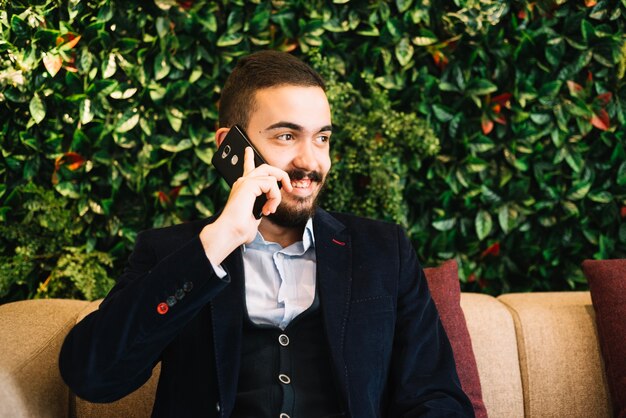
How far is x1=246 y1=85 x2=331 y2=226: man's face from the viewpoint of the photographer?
1.46 metres

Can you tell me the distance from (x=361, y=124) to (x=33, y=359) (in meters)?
1.28

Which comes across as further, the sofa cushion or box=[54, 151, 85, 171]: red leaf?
box=[54, 151, 85, 171]: red leaf

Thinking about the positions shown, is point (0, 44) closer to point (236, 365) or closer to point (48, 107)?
point (48, 107)

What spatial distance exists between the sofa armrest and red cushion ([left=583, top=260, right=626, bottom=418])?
1.49 meters

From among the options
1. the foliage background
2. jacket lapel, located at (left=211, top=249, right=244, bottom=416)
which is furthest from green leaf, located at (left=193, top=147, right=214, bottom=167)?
jacket lapel, located at (left=211, top=249, right=244, bottom=416)

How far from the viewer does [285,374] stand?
1.33 m

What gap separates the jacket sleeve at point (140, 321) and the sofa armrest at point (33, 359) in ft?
0.68

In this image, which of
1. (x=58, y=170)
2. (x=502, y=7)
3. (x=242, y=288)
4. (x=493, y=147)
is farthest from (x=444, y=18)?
(x=58, y=170)

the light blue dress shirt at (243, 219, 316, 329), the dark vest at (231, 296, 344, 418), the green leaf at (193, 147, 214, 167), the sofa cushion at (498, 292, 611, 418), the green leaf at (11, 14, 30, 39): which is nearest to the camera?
the dark vest at (231, 296, 344, 418)

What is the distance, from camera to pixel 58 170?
2.17 meters

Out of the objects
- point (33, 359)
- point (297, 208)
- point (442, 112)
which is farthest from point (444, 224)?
point (33, 359)

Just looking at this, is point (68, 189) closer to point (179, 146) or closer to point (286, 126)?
point (179, 146)

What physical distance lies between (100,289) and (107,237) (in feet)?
0.84

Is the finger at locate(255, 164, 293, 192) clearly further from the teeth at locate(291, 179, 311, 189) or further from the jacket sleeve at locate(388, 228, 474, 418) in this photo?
the jacket sleeve at locate(388, 228, 474, 418)
